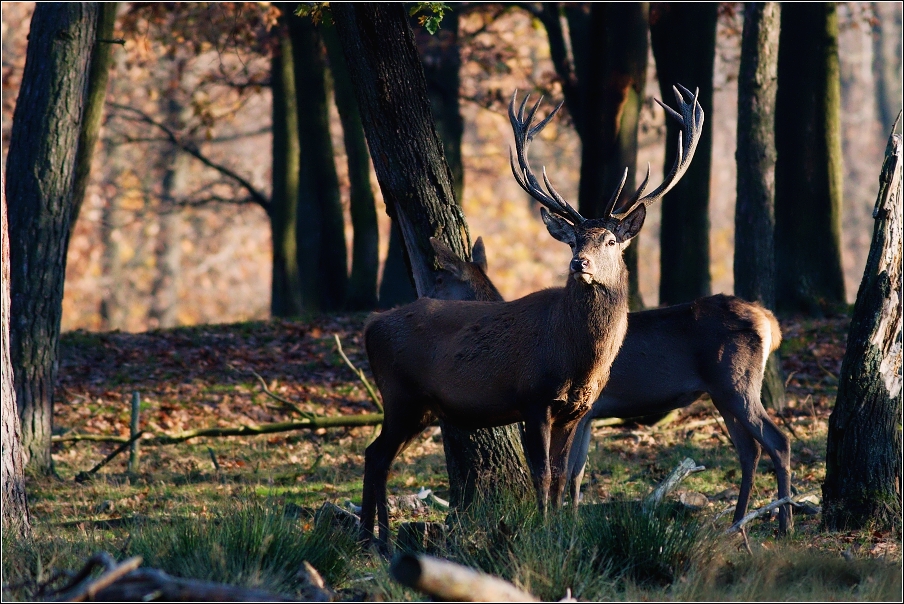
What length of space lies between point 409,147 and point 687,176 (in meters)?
7.14

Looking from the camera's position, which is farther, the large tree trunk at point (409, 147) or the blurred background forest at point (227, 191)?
the blurred background forest at point (227, 191)

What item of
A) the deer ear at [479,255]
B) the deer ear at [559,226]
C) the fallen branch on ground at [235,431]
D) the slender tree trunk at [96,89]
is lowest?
the fallen branch on ground at [235,431]

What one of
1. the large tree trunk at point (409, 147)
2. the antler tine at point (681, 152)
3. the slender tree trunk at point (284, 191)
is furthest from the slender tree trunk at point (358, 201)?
the antler tine at point (681, 152)

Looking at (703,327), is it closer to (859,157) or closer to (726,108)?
(726,108)

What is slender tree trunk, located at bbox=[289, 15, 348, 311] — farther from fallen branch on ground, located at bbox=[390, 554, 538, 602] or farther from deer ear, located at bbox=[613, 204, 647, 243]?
fallen branch on ground, located at bbox=[390, 554, 538, 602]

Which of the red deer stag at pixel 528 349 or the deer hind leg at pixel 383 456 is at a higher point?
the red deer stag at pixel 528 349

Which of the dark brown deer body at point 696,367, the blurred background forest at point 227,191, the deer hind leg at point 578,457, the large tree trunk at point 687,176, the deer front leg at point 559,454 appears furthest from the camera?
the blurred background forest at point 227,191

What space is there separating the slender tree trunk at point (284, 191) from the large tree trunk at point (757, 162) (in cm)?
843

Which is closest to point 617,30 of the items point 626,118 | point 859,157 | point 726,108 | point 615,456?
point 626,118

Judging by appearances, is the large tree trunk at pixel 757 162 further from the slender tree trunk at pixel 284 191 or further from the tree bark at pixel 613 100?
the slender tree trunk at pixel 284 191

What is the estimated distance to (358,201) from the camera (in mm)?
16812

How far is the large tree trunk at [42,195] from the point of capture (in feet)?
32.6

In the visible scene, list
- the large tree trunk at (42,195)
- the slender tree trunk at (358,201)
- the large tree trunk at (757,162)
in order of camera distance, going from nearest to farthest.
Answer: the large tree trunk at (42,195), the large tree trunk at (757,162), the slender tree trunk at (358,201)

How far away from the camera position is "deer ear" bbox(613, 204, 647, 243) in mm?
7074
